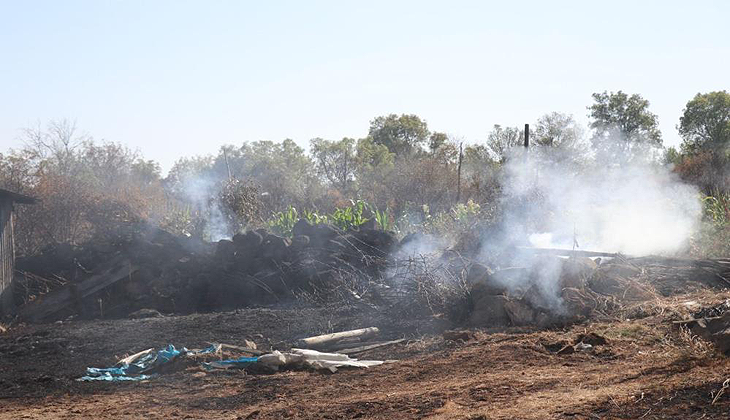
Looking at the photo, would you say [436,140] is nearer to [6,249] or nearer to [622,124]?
[622,124]

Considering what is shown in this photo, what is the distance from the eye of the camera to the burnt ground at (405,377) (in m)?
5.74

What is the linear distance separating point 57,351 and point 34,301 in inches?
175

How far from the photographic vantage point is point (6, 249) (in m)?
14.4

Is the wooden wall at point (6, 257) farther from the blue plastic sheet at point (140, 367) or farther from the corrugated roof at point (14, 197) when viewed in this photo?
the blue plastic sheet at point (140, 367)

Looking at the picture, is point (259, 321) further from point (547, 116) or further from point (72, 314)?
point (547, 116)

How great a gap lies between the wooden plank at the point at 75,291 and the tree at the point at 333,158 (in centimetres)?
2854

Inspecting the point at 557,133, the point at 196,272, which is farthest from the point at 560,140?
the point at 196,272

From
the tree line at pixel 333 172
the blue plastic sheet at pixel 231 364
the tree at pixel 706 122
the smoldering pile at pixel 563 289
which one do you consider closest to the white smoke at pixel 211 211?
the tree line at pixel 333 172

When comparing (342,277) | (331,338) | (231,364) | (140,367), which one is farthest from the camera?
(342,277)

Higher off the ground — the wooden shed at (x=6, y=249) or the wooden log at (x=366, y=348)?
the wooden shed at (x=6, y=249)

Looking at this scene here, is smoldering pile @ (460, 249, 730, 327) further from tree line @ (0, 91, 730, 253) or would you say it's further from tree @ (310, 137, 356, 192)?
tree @ (310, 137, 356, 192)

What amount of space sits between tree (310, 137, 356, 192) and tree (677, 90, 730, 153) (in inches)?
754

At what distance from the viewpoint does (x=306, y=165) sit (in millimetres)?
48375

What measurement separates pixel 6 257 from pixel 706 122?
109ft
